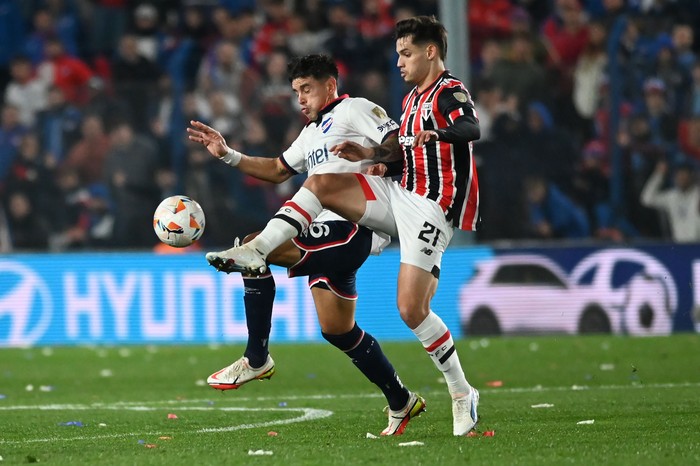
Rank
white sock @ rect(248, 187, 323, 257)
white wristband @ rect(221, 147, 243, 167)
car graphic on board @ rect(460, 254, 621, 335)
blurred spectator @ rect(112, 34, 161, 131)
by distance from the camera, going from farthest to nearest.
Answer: blurred spectator @ rect(112, 34, 161, 131), car graphic on board @ rect(460, 254, 621, 335), white wristband @ rect(221, 147, 243, 167), white sock @ rect(248, 187, 323, 257)

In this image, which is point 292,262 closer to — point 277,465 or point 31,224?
point 277,465

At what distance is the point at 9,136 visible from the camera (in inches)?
555

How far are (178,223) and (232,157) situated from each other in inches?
23.2

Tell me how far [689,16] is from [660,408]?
7725 millimetres

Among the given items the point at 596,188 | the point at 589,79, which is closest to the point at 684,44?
the point at 589,79

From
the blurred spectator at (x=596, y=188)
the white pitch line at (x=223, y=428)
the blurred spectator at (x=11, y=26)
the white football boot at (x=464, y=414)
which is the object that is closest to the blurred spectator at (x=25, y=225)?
the blurred spectator at (x=11, y=26)

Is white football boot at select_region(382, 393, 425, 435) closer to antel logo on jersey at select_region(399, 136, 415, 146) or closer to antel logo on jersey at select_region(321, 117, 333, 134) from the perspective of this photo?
antel logo on jersey at select_region(399, 136, 415, 146)

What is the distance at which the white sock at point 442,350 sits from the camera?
5.96 m

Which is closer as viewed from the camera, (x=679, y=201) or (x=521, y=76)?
(x=679, y=201)

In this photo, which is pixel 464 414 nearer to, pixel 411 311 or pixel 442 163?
pixel 411 311

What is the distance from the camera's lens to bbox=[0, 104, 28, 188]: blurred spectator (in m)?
14.0

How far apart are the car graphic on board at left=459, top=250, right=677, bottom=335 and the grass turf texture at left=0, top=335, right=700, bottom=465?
0.24m

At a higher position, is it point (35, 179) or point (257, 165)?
point (257, 165)

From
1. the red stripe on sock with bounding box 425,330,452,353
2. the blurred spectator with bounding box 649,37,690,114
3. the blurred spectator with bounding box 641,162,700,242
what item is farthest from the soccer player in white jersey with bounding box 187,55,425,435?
the blurred spectator with bounding box 649,37,690,114
